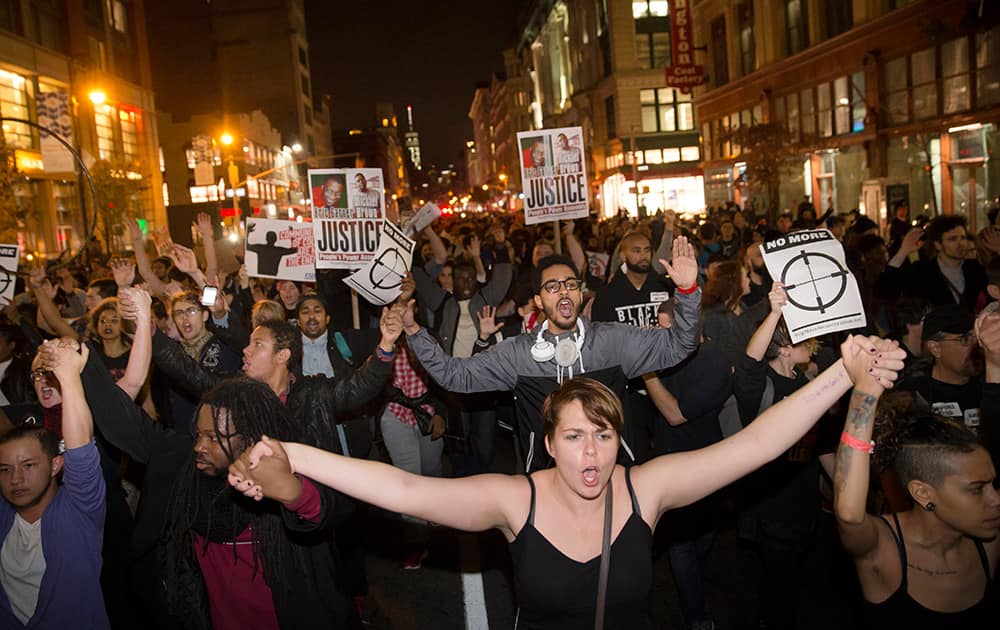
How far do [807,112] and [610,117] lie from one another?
24398mm

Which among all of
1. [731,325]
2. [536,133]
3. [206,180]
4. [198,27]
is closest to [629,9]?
[206,180]

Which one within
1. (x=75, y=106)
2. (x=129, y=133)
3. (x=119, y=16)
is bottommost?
(x=129, y=133)

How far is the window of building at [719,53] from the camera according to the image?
41.1 meters

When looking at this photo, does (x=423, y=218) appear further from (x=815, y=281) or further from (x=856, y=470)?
(x=856, y=470)

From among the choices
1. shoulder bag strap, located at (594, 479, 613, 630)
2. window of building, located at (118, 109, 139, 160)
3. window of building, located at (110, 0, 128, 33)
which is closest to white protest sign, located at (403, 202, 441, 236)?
shoulder bag strap, located at (594, 479, 613, 630)

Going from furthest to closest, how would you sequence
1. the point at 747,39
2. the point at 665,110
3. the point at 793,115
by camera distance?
the point at 665,110, the point at 747,39, the point at 793,115

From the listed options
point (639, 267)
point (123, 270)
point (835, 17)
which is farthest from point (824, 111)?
point (123, 270)

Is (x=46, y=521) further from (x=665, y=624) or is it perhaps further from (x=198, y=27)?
(x=198, y=27)

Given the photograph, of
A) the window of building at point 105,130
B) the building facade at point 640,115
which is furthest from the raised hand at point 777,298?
the building facade at point 640,115

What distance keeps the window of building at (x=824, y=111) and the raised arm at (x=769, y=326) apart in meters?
29.2

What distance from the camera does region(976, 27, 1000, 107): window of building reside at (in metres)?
21.5

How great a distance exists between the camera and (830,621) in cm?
516

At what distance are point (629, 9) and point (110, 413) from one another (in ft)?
177

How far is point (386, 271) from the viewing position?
22.8 feet
